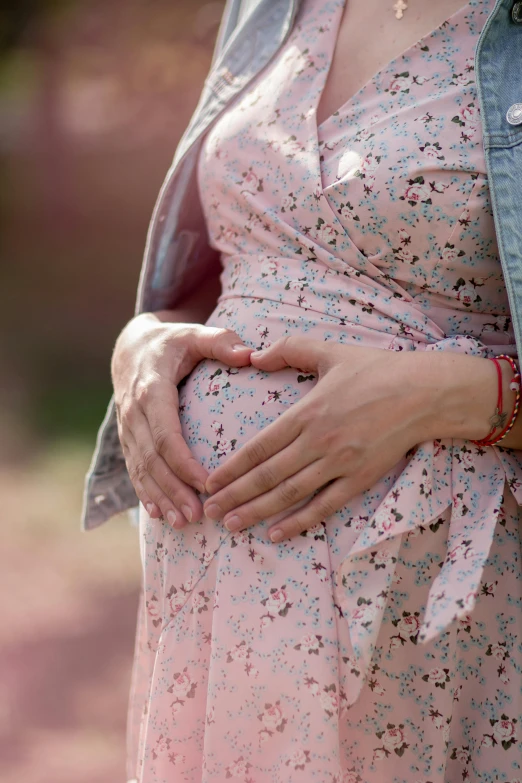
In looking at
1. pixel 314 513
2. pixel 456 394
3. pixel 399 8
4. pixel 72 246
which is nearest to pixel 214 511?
pixel 314 513

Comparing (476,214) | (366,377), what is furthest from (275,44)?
(366,377)

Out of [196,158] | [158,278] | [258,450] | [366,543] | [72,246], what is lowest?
[366,543]

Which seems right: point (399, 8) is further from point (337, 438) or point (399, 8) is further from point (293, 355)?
point (337, 438)

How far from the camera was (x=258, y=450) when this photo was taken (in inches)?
41.4

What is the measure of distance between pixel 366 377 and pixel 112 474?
716 mm

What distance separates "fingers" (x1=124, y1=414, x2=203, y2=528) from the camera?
1095 millimetres

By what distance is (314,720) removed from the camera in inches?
38.2

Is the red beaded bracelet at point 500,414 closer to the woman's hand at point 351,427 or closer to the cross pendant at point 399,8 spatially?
the woman's hand at point 351,427

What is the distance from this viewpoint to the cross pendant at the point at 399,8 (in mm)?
1236

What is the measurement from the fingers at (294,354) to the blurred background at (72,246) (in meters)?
1.90

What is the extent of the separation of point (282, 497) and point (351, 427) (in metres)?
0.13

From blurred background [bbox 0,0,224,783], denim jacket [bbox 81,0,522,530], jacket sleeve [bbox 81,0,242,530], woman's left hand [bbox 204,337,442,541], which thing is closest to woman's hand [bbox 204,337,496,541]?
woman's left hand [bbox 204,337,442,541]

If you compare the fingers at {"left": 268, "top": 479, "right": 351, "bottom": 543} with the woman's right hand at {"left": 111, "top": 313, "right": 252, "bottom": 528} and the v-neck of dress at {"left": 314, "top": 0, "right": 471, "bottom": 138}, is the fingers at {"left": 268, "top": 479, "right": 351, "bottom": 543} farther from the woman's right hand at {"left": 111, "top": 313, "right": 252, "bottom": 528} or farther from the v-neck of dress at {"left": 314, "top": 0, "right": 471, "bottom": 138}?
the v-neck of dress at {"left": 314, "top": 0, "right": 471, "bottom": 138}

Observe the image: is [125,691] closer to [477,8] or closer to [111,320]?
[477,8]
